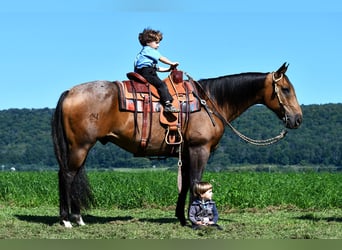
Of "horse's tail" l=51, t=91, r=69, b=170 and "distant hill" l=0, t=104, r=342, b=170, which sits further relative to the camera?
"distant hill" l=0, t=104, r=342, b=170

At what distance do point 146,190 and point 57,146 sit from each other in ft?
23.9

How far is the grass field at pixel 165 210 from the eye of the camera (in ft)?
30.6

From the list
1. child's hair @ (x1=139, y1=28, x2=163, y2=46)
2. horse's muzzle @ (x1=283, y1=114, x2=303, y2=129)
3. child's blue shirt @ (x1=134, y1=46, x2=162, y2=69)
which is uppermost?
child's hair @ (x1=139, y1=28, x2=163, y2=46)

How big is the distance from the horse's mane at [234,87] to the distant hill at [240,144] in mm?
46206

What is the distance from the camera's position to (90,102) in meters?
10.1

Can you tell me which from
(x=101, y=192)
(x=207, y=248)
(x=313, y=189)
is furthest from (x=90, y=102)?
(x=313, y=189)

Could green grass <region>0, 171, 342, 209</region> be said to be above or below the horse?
below

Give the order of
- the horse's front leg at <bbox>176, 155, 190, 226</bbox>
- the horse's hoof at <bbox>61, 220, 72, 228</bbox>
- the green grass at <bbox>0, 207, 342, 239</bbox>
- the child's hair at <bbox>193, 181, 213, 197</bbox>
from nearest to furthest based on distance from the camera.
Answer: the green grass at <bbox>0, 207, 342, 239</bbox>, the child's hair at <bbox>193, 181, 213, 197</bbox>, the horse's hoof at <bbox>61, 220, 72, 228</bbox>, the horse's front leg at <bbox>176, 155, 190, 226</bbox>

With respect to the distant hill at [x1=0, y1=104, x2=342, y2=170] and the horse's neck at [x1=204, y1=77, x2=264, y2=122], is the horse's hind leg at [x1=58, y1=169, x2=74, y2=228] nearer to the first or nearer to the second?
the horse's neck at [x1=204, y1=77, x2=264, y2=122]

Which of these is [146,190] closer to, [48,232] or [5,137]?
[48,232]

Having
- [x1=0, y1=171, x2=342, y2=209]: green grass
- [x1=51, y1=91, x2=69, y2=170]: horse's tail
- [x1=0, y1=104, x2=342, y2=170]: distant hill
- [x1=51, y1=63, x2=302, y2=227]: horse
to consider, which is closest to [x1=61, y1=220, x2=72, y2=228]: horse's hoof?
[x1=51, y1=63, x2=302, y2=227]: horse

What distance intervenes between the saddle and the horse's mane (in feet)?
1.80

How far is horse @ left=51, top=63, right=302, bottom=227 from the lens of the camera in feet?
→ 33.4

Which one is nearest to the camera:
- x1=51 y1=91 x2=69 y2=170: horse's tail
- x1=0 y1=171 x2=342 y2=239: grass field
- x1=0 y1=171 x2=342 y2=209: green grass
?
x1=0 y1=171 x2=342 y2=239: grass field
